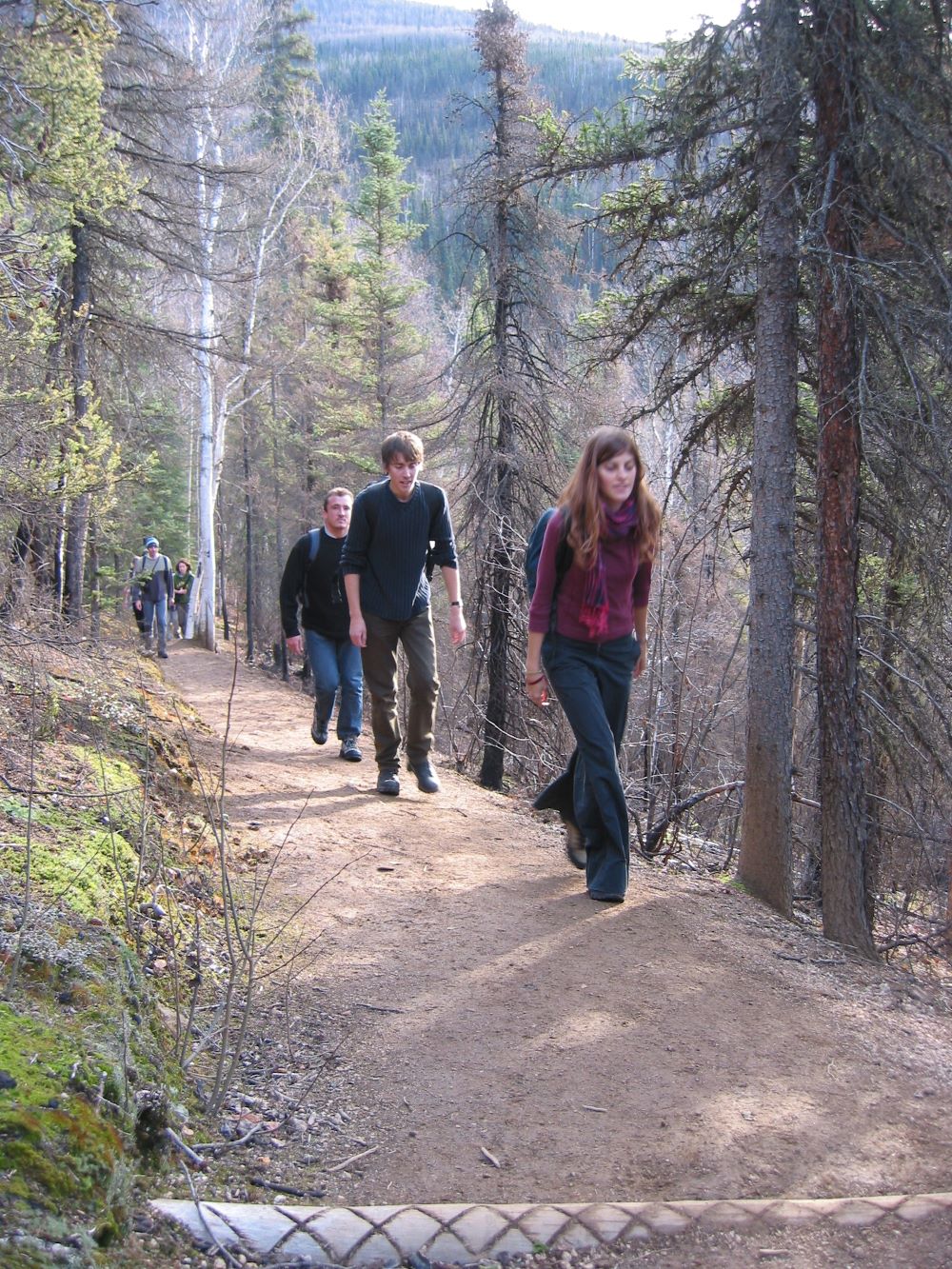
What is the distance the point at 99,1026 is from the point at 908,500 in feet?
17.8

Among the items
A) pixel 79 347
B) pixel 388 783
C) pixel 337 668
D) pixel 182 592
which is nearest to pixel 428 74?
pixel 182 592

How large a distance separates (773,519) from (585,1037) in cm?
363

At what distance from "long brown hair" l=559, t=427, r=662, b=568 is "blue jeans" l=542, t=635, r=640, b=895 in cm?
50

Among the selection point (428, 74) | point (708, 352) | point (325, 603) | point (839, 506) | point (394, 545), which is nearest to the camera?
point (839, 506)


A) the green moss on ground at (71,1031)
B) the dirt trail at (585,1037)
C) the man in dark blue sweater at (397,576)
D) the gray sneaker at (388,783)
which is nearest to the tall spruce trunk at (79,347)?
the gray sneaker at (388,783)

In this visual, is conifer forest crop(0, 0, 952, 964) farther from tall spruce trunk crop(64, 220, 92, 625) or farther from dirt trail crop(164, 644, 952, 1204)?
dirt trail crop(164, 644, 952, 1204)

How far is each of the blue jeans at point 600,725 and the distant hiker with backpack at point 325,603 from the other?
133 inches

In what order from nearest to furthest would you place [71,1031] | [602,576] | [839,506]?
1. [71,1031]
2. [602,576]
3. [839,506]

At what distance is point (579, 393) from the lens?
13.1 meters

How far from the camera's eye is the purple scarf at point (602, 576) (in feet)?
16.5

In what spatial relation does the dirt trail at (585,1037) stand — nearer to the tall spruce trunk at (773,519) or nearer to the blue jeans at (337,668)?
the tall spruce trunk at (773,519)

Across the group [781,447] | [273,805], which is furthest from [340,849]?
[781,447]

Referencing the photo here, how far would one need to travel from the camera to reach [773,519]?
6438 mm

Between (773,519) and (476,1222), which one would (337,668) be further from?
(476,1222)
